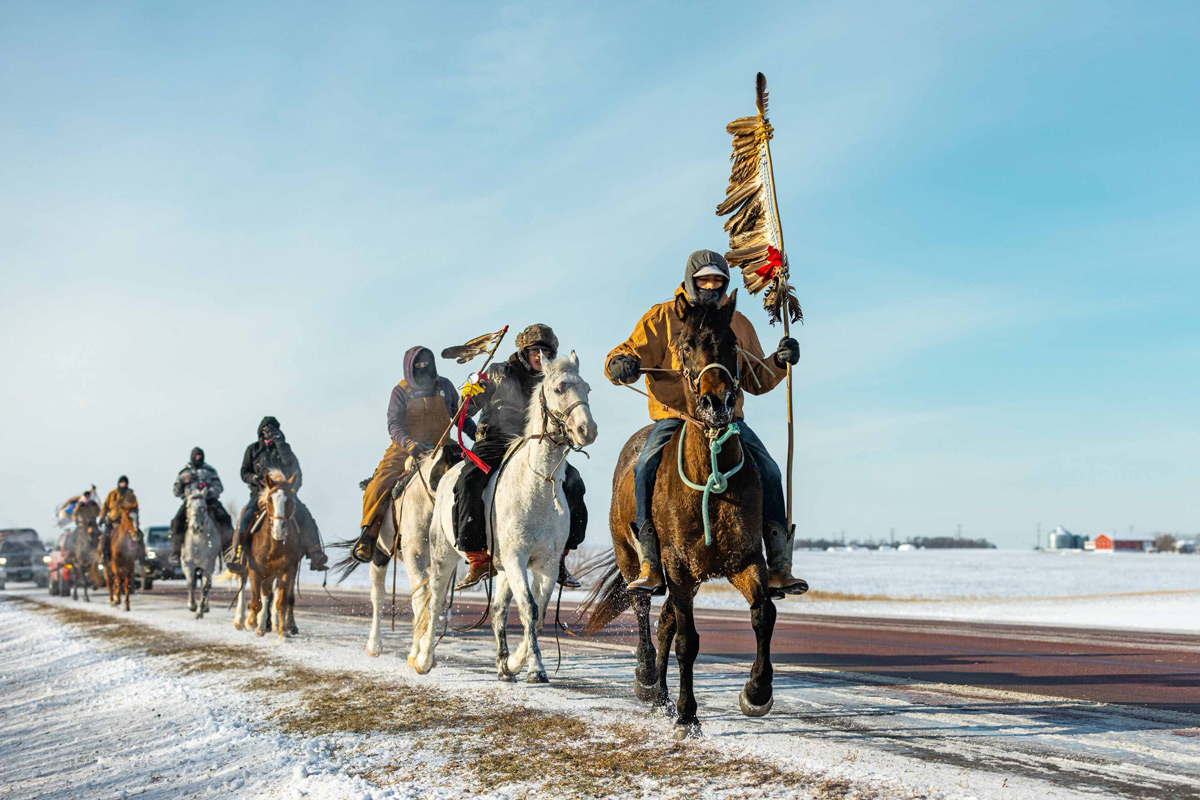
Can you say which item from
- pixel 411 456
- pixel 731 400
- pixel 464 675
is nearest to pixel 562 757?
pixel 731 400

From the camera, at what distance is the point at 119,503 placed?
2359 centimetres

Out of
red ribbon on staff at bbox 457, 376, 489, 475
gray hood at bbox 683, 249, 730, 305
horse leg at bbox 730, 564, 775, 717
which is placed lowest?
horse leg at bbox 730, 564, 775, 717

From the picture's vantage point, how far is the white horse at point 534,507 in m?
8.04

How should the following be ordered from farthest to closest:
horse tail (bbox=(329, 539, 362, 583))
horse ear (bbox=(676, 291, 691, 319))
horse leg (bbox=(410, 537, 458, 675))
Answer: horse tail (bbox=(329, 539, 362, 583)) → horse leg (bbox=(410, 537, 458, 675)) → horse ear (bbox=(676, 291, 691, 319))

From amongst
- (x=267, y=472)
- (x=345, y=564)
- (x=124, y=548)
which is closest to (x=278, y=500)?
(x=267, y=472)

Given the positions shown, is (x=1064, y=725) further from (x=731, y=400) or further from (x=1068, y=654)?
(x=1068, y=654)

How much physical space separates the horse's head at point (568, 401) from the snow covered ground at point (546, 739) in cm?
217

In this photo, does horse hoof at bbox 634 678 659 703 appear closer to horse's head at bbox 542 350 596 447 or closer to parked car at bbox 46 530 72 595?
horse's head at bbox 542 350 596 447

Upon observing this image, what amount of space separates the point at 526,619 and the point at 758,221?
409 cm

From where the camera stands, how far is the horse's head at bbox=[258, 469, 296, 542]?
1429 cm

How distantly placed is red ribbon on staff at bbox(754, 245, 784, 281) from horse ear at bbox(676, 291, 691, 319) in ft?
5.50

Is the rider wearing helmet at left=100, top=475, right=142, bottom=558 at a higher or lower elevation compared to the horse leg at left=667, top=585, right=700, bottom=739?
higher

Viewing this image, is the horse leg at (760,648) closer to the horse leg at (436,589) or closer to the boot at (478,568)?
the boot at (478,568)

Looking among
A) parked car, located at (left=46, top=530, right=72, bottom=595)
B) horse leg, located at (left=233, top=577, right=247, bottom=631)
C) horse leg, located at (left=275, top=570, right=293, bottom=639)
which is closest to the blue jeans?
horse leg, located at (left=275, top=570, right=293, bottom=639)
